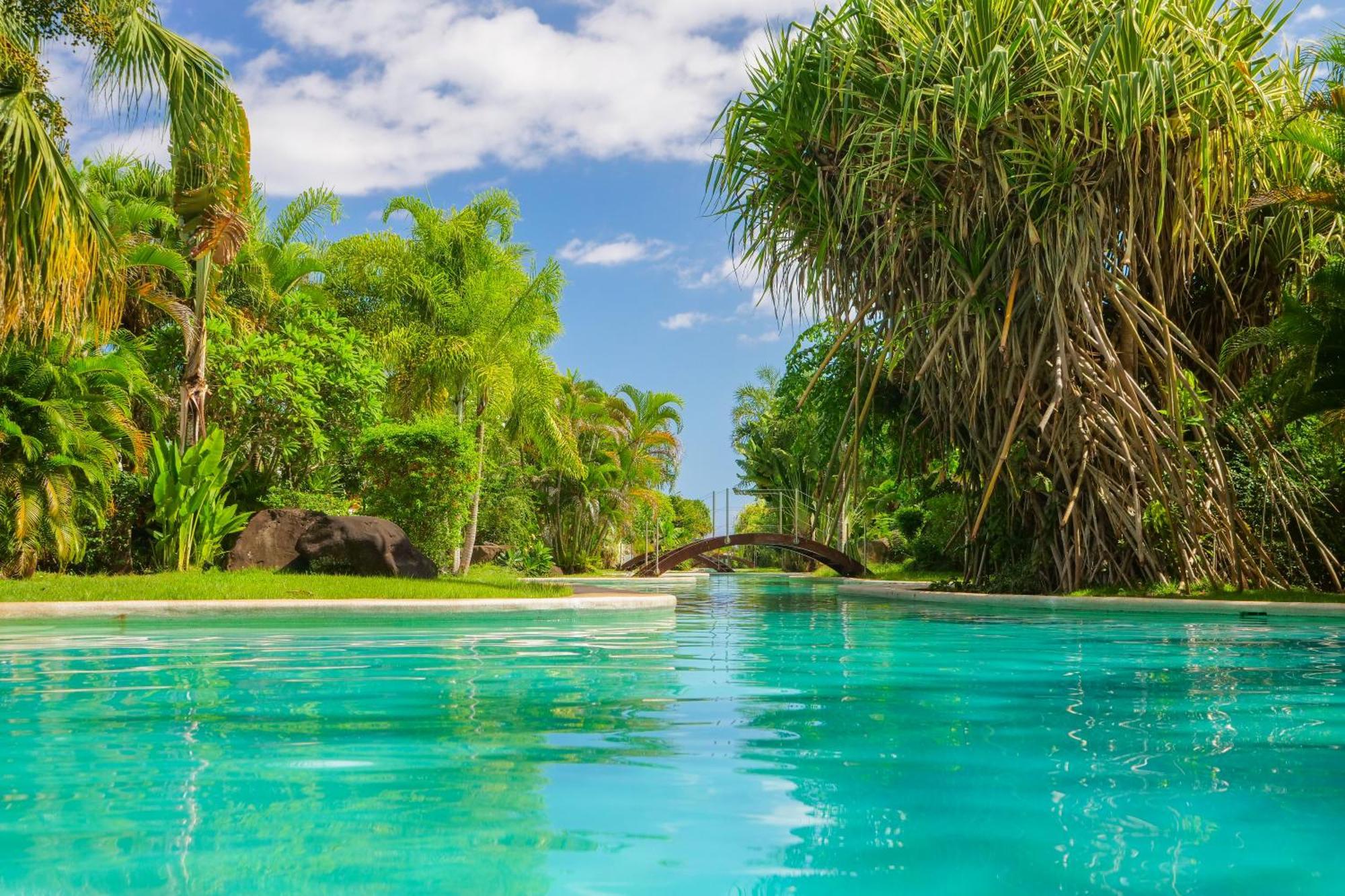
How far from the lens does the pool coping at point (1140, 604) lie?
37.3ft

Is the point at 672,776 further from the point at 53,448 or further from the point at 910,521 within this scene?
the point at 910,521

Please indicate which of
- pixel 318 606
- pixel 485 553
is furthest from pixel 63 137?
pixel 485 553

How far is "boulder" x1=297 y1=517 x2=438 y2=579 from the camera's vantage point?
16.3 meters

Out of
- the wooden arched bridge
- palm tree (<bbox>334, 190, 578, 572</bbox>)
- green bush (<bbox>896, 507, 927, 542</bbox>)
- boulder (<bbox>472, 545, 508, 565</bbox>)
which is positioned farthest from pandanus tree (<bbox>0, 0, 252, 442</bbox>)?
the wooden arched bridge

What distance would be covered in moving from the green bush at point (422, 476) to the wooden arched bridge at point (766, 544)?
12.7 meters

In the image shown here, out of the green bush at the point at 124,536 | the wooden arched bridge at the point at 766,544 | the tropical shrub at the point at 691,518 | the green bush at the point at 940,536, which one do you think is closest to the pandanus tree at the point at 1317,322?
the green bush at the point at 940,536

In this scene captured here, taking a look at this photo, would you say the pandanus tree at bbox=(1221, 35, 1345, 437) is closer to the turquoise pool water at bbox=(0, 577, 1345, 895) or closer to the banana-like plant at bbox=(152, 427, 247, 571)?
the turquoise pool water at bbox=(0, 577, 1345, 895)

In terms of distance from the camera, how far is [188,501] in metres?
15.4

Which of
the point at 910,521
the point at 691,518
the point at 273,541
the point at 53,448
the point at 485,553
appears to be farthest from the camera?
the point at 691,518

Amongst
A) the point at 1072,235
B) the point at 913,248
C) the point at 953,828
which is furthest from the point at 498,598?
the point at 953,828

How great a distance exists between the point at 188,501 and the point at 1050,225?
13.3 meters

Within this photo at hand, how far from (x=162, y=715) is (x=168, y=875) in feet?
8.81

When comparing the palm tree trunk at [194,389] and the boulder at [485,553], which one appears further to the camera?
the boulder at [485,553]

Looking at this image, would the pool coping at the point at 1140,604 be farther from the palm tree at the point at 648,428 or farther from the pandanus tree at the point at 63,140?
the palm tree at the point at 648,428
